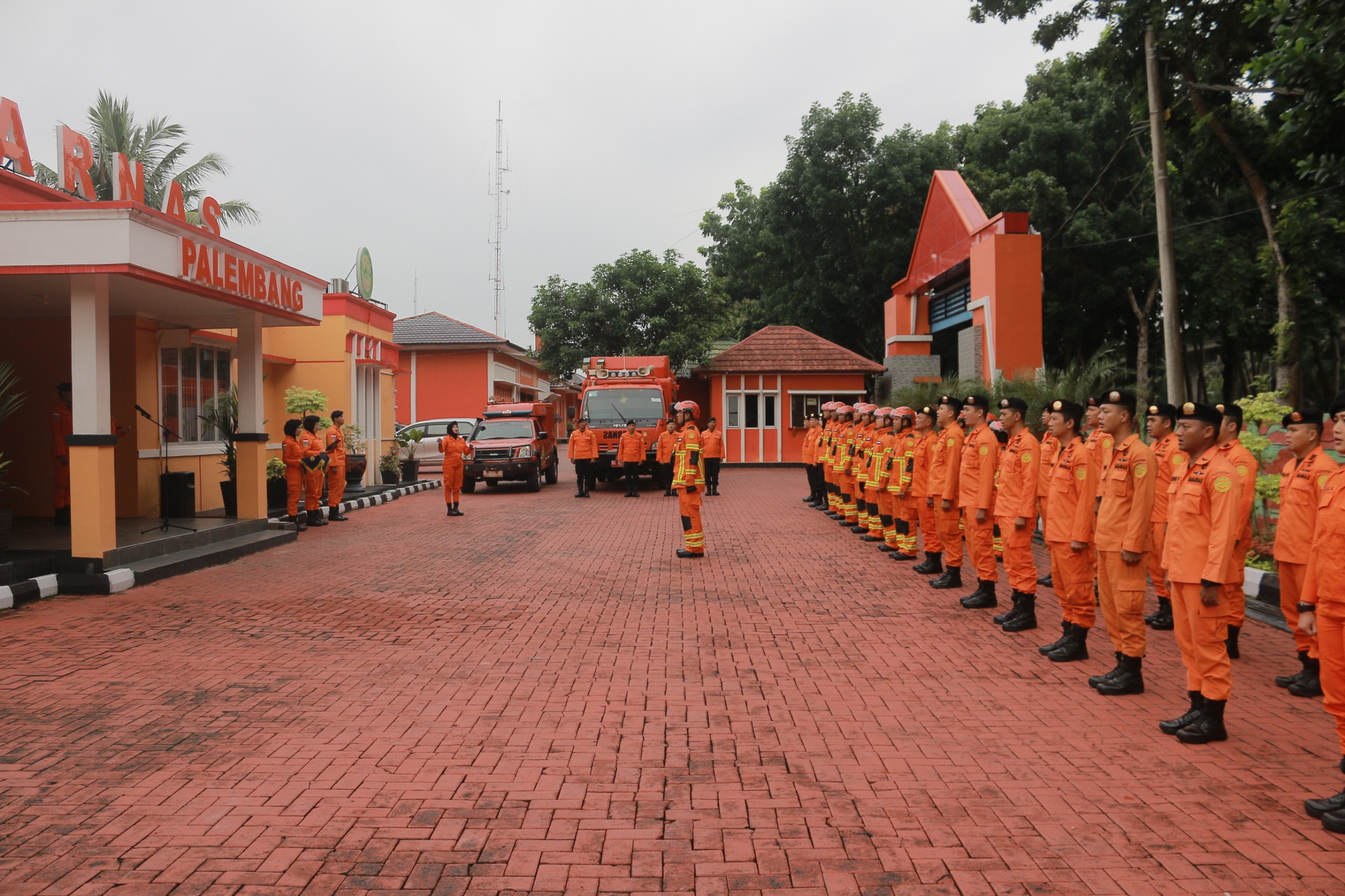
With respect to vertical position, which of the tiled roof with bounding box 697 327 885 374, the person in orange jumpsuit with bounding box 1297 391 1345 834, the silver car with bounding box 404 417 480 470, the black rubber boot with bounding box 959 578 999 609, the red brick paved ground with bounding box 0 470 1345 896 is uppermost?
the tiled roof with bounding box 697 327 885 374

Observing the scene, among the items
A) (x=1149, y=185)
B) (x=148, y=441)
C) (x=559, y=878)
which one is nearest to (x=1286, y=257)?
(x=1149, y=185)

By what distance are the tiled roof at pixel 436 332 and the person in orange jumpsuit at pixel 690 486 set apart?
2299 cm

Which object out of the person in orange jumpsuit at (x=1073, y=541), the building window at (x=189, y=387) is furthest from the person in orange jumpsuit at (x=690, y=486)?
the building window at (x=189, y=387)

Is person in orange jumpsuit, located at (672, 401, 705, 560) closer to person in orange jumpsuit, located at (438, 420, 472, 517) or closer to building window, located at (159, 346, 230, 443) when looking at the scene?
person in orange jumpsuit, located at (438, 420, 472, 517)

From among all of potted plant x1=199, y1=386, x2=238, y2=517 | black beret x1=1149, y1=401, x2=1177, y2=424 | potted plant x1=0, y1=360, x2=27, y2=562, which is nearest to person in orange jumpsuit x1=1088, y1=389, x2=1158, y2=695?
black beret x1=1149, y1=401, x2=1177, y2=424

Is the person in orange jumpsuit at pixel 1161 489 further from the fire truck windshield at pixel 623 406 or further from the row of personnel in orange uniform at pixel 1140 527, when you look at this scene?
the fire truck windshield at pixel 623 406

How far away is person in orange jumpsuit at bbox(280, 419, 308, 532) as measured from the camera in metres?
14.2

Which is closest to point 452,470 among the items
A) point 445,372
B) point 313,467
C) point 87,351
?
point 313,467

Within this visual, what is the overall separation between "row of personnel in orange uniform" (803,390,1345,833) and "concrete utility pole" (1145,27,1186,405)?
19.9 feet

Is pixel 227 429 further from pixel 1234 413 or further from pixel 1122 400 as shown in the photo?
pixel 1234 413

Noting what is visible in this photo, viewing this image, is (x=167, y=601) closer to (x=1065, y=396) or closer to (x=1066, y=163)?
(x=1065, y=396)

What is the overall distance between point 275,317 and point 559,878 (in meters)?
12.0

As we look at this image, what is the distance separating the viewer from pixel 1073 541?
6.22 meters

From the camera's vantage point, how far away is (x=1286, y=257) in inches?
626
